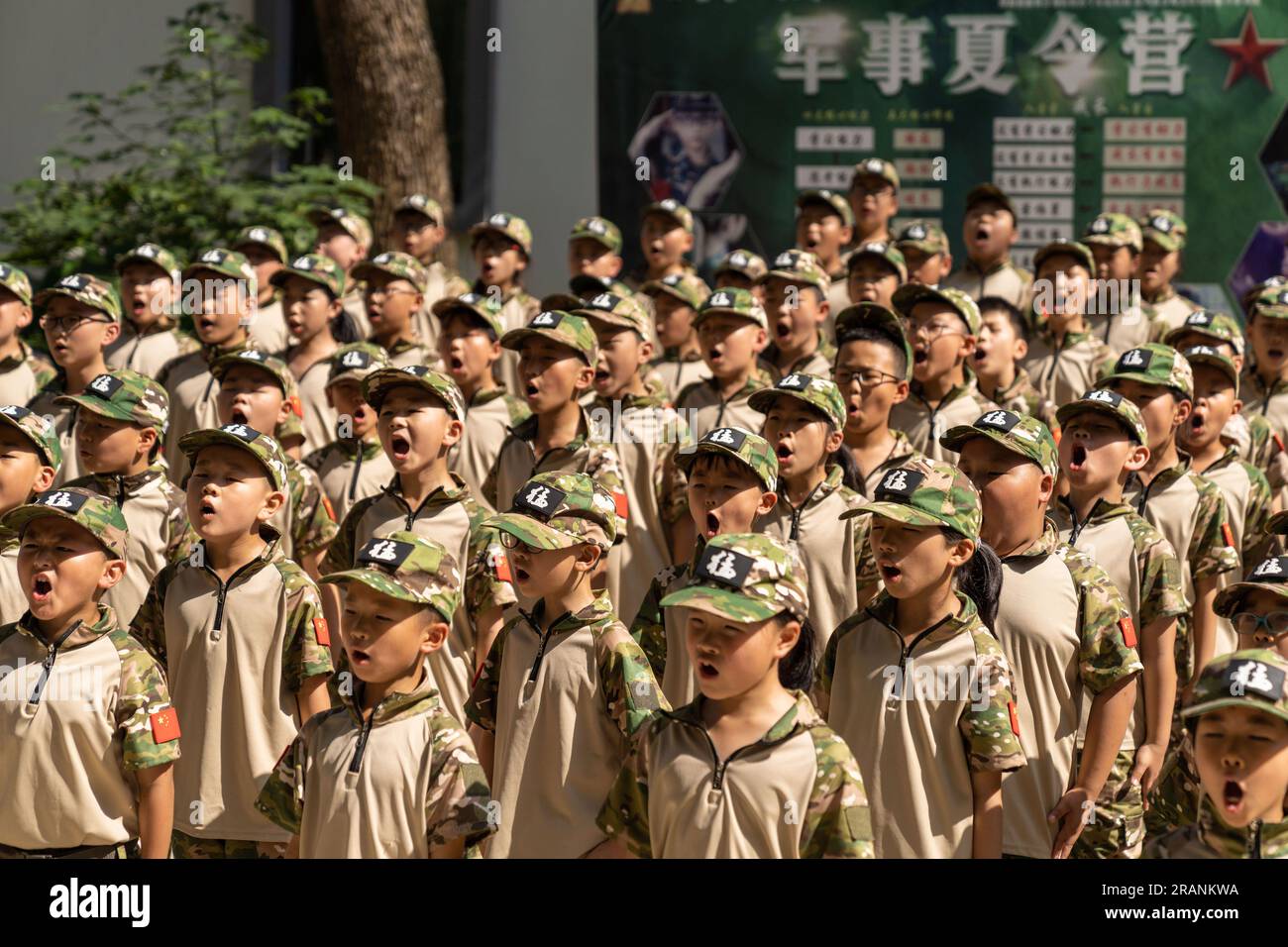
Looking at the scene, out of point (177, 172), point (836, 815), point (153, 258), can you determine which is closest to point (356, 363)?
point (153, 258)

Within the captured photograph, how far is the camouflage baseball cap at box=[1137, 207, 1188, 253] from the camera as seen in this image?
11.6 m

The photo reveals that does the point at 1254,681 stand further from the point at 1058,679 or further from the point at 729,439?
the point at 729,439

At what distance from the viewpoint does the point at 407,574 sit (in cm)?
467

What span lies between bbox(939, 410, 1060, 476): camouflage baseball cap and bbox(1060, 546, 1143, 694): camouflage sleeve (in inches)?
14.1

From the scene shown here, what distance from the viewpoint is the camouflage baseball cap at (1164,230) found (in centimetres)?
1158

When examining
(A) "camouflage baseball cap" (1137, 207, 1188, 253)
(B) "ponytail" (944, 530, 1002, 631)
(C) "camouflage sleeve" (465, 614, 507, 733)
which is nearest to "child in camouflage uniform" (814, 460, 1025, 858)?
(B) "ponytail" (944, 530, 1002, 631)

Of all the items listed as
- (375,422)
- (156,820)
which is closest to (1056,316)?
(375,422)

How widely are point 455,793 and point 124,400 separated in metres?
2.76

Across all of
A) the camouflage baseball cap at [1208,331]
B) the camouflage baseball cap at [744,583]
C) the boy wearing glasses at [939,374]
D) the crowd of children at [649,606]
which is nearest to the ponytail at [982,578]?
the crowd of children at [649,606]

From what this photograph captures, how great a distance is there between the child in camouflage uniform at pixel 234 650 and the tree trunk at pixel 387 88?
8.16 m

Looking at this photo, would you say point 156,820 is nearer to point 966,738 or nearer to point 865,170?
point 966,738

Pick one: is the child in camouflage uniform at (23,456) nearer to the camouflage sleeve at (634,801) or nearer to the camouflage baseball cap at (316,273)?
the camouflage sleeve at (634,801)

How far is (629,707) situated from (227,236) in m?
8.83

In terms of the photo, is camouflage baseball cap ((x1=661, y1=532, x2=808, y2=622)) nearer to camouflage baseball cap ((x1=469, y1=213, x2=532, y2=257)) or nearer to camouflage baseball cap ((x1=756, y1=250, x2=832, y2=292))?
camouflage baseball cap ((x1=756, y1=250, x2=832, y2=292))
